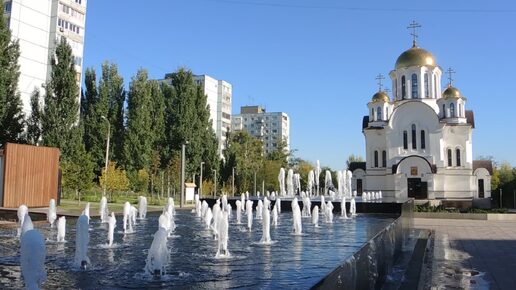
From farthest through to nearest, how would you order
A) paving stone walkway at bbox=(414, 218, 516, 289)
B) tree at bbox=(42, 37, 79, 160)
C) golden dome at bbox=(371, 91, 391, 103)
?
golden dome at bbox=(371, 91, 391, 103)
tree at bbox=(42, 37, 79, 160)
paving stone walkway at bbox=(414, 218, 516, 289)

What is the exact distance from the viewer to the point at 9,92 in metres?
33.5

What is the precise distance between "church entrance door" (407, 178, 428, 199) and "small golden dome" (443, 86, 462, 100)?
9.85m

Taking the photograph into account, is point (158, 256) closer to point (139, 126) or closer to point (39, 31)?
point (139, 126)

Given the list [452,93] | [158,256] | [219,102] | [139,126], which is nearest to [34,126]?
[139,126]

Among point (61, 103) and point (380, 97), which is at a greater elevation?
point (380, 97)

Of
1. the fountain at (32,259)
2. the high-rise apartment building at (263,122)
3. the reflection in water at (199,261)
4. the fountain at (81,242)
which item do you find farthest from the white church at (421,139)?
the high-rise apartment building at (263,122)

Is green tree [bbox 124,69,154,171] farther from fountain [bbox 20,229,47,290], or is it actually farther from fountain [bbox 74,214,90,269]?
fountain [bbox 20,229,47,290]

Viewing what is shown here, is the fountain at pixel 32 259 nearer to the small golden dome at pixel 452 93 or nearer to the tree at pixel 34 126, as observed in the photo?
the tree at pixel 34 126

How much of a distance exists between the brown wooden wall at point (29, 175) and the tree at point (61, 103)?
9.89 meters

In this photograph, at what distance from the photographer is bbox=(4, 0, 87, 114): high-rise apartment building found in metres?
52.4

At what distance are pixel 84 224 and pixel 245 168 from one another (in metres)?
54.1

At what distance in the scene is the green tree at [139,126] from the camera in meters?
43.0

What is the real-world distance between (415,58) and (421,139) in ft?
31.1

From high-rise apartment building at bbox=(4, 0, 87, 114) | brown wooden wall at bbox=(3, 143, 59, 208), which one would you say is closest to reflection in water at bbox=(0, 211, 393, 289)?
brown wooden wall at bbox=(3, 143, 59, 208)
